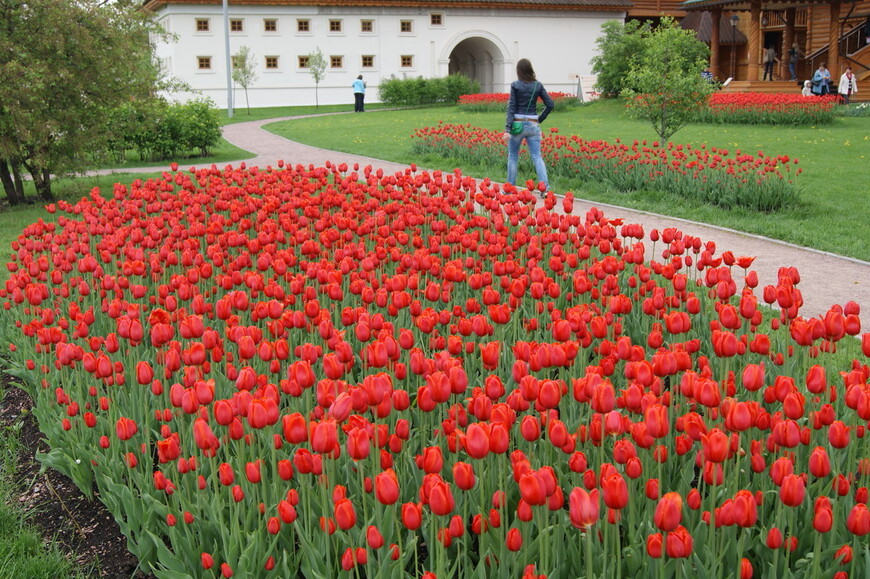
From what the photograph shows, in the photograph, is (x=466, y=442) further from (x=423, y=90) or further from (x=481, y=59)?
(x=481, y=59)

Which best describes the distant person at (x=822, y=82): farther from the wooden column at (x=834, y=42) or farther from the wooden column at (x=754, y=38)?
the wooden column at (x=754, y=38)

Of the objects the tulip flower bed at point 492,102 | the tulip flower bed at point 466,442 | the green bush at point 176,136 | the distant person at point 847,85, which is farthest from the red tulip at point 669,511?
the tulip flower bed at point 492,102

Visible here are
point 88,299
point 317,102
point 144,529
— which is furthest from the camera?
point 317,102

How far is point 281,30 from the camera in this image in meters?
48.1

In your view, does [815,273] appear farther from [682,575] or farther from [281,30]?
[281,30]

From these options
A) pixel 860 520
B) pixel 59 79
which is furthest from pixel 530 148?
pixel 860 520

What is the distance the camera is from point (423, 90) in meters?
44.5

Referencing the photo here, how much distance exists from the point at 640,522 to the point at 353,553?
102 centimetres

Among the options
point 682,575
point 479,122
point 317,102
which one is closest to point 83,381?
point 682,575

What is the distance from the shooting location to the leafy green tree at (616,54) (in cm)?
3722

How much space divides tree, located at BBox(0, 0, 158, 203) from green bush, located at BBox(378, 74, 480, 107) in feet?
97.3

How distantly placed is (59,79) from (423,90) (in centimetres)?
3238

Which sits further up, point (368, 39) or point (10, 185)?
point (368, 39)

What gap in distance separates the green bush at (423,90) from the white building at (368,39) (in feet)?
16.1
